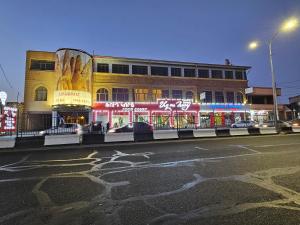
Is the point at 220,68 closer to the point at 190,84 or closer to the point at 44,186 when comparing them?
the point at 190,84

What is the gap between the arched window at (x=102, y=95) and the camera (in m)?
31.8

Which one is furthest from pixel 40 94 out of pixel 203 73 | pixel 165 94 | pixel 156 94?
pixel 203 73

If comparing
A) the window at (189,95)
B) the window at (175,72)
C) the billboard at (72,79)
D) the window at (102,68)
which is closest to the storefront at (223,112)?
the window at (189,95)

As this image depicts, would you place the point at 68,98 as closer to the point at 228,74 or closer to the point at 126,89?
the point at 126,89

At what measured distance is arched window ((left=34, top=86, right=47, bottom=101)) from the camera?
2997 cm

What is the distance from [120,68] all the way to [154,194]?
31.5 m

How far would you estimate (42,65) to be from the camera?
31.0 meters

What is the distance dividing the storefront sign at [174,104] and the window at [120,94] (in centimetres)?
586

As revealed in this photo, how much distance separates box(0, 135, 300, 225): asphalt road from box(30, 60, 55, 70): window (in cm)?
2890

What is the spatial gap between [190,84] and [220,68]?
7.70 m

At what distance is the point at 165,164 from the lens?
6480 millimetres

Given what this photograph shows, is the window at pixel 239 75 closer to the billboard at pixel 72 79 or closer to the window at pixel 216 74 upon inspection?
the window at pixel 216 74

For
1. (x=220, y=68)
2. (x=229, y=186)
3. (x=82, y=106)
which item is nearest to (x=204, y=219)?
(x=229, y=186)

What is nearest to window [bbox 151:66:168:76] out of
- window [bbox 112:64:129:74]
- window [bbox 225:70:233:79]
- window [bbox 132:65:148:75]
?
window [bbox 132:65:148:75]
